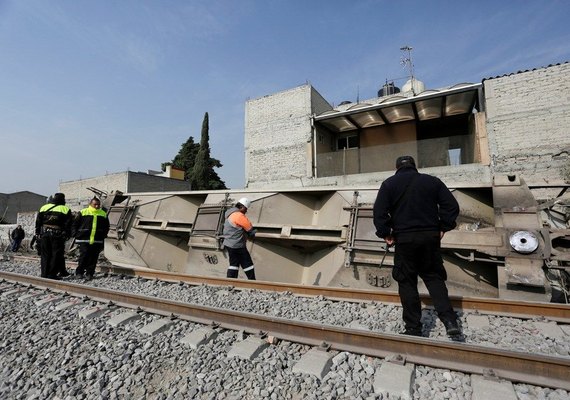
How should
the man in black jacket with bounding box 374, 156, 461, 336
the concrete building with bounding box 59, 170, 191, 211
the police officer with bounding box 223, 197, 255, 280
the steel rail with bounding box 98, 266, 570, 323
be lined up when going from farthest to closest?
1. the concrete building with bounding box 59, 170, 191, 211
2. the police officer with bounding box 223, 197, 255, 280
3. the steel rail with bounding box 98, 266, 570, 323
4. the man in black jacket with bounding box 374, 156, 461, 336

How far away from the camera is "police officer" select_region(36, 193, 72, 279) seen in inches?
250

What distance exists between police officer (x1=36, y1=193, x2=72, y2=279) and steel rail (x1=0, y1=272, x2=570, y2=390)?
4039mm

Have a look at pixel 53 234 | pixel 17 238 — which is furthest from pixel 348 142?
pixel 17 238

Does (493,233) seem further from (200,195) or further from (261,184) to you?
(261,184)

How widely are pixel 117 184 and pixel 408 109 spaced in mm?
25092

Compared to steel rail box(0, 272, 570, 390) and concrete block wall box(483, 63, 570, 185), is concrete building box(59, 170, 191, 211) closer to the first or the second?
concrete block wall box(483, 63, 570, 185)

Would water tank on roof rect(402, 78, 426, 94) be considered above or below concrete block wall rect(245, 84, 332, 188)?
above

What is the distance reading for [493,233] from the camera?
4.63m

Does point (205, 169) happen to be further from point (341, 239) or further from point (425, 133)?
point (341, 239)

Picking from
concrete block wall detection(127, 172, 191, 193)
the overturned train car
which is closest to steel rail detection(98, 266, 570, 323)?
the overturned train car

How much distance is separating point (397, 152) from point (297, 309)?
9921 millimetres

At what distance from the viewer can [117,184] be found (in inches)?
1121

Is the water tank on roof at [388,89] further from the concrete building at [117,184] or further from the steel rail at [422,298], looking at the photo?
the concrete building at [117,184]

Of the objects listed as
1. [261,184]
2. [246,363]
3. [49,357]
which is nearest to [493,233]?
[246,363]
